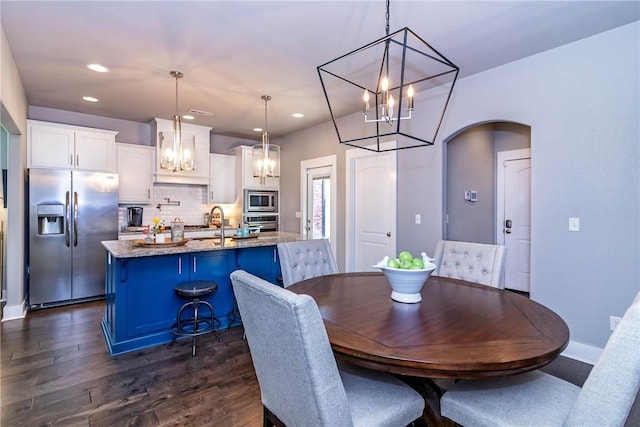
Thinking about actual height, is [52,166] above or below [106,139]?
below

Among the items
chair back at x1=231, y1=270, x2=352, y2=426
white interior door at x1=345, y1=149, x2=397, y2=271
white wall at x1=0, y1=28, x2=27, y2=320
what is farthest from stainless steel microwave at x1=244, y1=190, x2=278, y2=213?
chair back at x1=231, y1=270, x2=352, y2=426

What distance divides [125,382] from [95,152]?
342 cm

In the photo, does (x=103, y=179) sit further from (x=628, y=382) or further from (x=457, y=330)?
(x=628, y=382)

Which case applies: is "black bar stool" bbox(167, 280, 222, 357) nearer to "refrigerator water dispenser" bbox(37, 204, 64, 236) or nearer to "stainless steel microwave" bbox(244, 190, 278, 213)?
Answer: "refrigerator water dispenser" bbox(37, 204, 64, 236)

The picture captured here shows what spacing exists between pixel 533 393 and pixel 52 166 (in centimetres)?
528

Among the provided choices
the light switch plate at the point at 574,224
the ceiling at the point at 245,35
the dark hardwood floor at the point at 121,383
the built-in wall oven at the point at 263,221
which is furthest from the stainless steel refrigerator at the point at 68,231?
the light switch plate at the point at 574,224

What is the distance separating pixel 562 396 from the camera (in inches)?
49.0

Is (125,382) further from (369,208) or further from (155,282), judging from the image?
(369,208)

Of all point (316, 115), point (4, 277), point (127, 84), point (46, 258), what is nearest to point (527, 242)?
point (316, 115)

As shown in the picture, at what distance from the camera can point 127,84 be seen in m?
3.57

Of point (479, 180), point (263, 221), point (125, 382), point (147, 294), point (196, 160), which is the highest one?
point (196, 160)

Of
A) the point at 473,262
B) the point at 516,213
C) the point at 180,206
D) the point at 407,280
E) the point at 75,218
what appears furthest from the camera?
the point at 180,206

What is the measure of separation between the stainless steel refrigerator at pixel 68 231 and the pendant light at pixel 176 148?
1.76 metres

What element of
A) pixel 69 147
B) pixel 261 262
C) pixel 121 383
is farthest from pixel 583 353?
pixel 69 147
